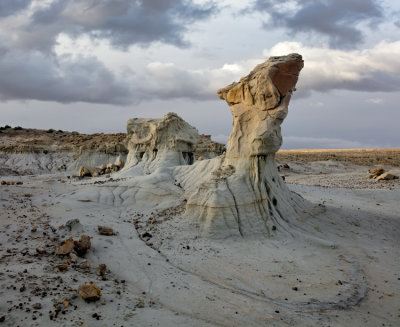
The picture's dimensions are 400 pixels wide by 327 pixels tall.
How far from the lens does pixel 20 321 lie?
14.8 ft

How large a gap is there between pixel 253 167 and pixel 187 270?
4.32 metres

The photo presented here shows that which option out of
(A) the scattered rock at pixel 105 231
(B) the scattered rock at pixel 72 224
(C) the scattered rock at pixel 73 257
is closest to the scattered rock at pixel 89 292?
(C) the scattered rock at pixel 73 257

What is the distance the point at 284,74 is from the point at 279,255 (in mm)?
5472

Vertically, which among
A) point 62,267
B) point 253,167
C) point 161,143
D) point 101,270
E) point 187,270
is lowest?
point 187,270

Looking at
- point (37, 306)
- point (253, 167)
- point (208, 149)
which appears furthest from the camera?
point (208, 149)

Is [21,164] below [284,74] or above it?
below

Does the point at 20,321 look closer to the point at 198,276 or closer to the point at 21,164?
the point at 198,276

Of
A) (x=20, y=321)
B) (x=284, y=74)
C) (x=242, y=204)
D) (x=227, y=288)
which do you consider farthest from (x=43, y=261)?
(x=284, y=74)

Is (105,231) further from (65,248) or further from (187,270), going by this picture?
(187,270)

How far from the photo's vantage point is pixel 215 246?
8.91m

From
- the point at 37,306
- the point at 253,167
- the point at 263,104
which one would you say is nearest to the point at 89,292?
the point at 37,306

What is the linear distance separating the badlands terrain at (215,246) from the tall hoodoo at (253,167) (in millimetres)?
37

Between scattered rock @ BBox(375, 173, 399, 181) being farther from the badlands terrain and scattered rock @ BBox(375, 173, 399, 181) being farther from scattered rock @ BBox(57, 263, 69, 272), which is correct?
scattered rock @ BBox(57, 263, 69, 272)

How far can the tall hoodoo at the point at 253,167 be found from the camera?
32.0 feet
